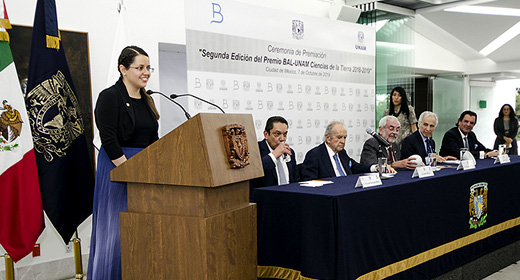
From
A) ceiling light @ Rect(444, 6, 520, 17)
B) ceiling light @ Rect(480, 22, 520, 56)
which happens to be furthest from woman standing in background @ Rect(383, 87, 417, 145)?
ceiling light @ Rect(480, 22, 520, 56)

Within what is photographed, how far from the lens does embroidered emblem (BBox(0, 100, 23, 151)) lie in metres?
2.58

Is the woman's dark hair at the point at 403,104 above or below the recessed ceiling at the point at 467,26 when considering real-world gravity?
below

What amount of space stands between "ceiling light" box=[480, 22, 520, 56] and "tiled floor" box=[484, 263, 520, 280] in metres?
5.59

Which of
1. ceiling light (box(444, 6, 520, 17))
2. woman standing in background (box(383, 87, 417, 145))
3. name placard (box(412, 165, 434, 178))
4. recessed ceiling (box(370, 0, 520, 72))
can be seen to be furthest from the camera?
ceiling light (box(444, 6, 520, 17))

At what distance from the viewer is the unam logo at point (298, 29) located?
438cm

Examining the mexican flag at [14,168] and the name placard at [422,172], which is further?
the name placard at [422,172]

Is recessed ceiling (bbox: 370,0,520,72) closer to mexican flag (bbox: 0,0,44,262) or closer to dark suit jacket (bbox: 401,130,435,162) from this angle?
dark suit jacket (bbox: 401,130,435,162)

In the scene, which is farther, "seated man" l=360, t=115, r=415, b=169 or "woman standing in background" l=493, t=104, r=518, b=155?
"woman standing in background" l=493, t=104, r=518, b=155

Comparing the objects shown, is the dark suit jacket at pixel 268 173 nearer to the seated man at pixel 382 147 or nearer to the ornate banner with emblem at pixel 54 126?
the seated man at pixel 382 147

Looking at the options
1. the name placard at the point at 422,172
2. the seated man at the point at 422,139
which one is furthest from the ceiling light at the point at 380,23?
the name placard at the point at 422,172

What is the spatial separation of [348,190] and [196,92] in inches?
67.5

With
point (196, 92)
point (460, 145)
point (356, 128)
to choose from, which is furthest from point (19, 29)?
point (460, 145)

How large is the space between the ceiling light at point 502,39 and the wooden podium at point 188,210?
7576mm

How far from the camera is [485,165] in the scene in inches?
142
